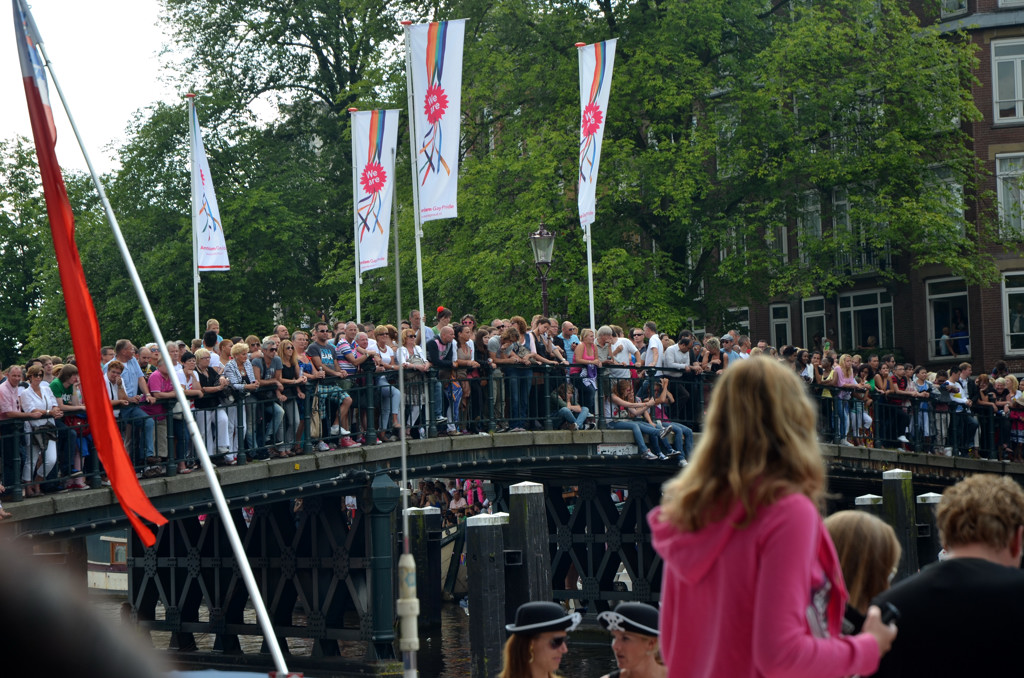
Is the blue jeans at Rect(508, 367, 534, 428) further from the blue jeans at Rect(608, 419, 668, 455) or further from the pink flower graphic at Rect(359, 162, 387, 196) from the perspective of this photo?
the pink flower graphic at Rect(359, 162, 387, 196)

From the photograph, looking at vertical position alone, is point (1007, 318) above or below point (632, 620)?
above

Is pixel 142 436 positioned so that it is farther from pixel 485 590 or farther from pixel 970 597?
pixel 970 597

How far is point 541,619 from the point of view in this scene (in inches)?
211

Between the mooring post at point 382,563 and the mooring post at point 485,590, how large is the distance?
1196 millimetres

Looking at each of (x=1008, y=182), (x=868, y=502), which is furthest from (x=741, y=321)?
(x=868, y=502)

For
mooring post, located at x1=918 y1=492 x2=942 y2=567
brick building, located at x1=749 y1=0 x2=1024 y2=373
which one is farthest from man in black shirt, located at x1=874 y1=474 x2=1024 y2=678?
brick building, located at x1=749 y1=0 x2=1024 y2=373

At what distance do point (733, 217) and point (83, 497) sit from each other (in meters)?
20.3

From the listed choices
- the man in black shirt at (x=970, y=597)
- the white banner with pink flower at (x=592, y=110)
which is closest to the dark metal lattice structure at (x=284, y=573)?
the white banner with pink flower at (x=592, y=110)

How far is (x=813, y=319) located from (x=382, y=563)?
25.9 meters

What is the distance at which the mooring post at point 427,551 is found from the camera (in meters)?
22.2

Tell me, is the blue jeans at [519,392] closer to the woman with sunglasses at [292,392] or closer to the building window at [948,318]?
the woman with sunglasses at [292,392]

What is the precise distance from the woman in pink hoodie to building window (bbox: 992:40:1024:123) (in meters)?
→ 36.0

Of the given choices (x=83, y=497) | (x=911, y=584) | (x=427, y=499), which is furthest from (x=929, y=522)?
(x=911, y=584)

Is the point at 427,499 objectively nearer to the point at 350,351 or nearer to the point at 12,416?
the point at 350,351
